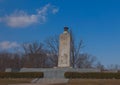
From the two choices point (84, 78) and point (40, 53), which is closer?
point (84, 78)

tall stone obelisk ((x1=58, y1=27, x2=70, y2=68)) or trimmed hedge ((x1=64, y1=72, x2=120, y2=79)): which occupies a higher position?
tall stone obelisk ((x1=58, y1=27, x2=70, y2=68))

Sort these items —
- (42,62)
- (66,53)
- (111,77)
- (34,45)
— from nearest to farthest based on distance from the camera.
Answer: (111,77) → (66,53) → (42,62) → (34,45)

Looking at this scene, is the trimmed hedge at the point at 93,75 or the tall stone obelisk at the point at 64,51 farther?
the tall stone obelisk at the point at 64,51

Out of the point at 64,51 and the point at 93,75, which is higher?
the point at 64,51

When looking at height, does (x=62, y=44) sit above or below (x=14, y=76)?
above

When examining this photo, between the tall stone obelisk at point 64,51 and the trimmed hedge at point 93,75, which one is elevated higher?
the tall stone obelisk at point 64,51

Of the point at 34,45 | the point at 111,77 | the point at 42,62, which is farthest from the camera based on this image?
the point at 34,45

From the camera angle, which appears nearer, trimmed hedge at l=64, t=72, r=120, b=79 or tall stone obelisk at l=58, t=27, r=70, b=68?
trimmed hedge at l=64, t=72, r=120, b=79

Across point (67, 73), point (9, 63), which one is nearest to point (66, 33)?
point (67, 73)

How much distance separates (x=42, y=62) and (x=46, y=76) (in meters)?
37.4

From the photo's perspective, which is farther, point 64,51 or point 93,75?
point 64,51

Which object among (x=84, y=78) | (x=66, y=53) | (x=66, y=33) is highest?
(x=66, y=33)

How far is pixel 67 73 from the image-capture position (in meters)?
31.5

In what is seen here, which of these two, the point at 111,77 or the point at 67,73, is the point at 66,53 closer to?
the point at 67,73
